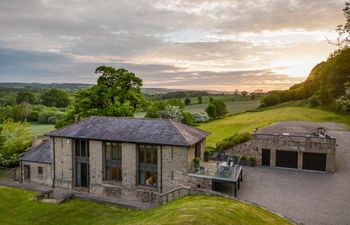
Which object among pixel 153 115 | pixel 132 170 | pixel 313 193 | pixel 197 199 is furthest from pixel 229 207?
pixel 153 115

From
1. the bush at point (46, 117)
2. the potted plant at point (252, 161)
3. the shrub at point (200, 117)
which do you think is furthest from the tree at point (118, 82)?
the bush at point (46, 117)

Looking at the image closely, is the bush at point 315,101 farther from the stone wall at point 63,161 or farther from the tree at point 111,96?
the stone wall at point 63,161

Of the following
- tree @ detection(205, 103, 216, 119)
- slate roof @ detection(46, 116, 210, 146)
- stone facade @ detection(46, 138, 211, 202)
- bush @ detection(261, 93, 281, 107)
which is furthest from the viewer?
bush @ detection(261, 93, 281, 107)

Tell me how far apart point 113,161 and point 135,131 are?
142 inches

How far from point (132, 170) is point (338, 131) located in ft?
104

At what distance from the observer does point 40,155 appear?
32281mm

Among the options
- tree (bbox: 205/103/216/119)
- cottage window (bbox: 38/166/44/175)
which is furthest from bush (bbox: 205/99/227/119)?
cottage window (bbox: 38/166/44/175)

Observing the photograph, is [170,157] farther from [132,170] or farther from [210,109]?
[210,109]

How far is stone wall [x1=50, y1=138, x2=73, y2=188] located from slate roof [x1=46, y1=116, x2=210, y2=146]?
960 millimetres

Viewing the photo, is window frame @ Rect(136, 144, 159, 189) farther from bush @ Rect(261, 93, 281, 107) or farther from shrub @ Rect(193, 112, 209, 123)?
bush @ Rect(261, 93, 281, 107)

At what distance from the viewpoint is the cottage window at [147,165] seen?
2604 cm

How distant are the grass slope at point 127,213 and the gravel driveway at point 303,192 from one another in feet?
8.58

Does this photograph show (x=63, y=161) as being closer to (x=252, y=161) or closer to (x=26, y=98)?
(x=252, y=161)

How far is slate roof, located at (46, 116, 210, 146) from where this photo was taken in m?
25.4
